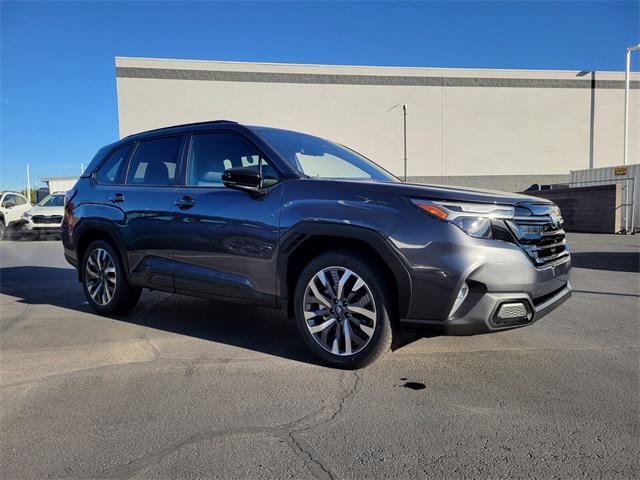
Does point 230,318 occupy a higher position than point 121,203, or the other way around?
point 121,203

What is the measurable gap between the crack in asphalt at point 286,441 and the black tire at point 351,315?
15.7 inches

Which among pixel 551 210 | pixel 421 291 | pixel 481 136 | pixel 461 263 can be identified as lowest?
pixel 421 291

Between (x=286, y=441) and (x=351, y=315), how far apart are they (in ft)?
3.72

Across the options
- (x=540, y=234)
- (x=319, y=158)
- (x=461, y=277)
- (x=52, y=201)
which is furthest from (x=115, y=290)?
(x=52, y=201)

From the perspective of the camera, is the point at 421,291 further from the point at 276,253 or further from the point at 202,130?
the point at 202,130

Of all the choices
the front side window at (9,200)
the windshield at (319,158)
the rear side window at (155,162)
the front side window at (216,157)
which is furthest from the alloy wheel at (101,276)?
the front side window at (9,200)

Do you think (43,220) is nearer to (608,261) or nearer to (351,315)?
(351,315)

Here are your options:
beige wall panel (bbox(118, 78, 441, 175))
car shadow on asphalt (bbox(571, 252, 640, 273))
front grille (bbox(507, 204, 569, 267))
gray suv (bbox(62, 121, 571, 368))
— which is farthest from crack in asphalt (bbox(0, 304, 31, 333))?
beige wall panel (bbox(118, 78, 441, 175))

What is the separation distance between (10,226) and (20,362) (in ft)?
60.2

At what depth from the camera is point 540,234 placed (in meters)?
3.47

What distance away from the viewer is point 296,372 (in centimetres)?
365

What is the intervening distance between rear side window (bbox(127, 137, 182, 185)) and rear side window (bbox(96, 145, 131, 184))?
19 centimetres

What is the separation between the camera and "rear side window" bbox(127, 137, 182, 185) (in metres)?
4.84

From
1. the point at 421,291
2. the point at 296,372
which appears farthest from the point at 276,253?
the point at 421,291
